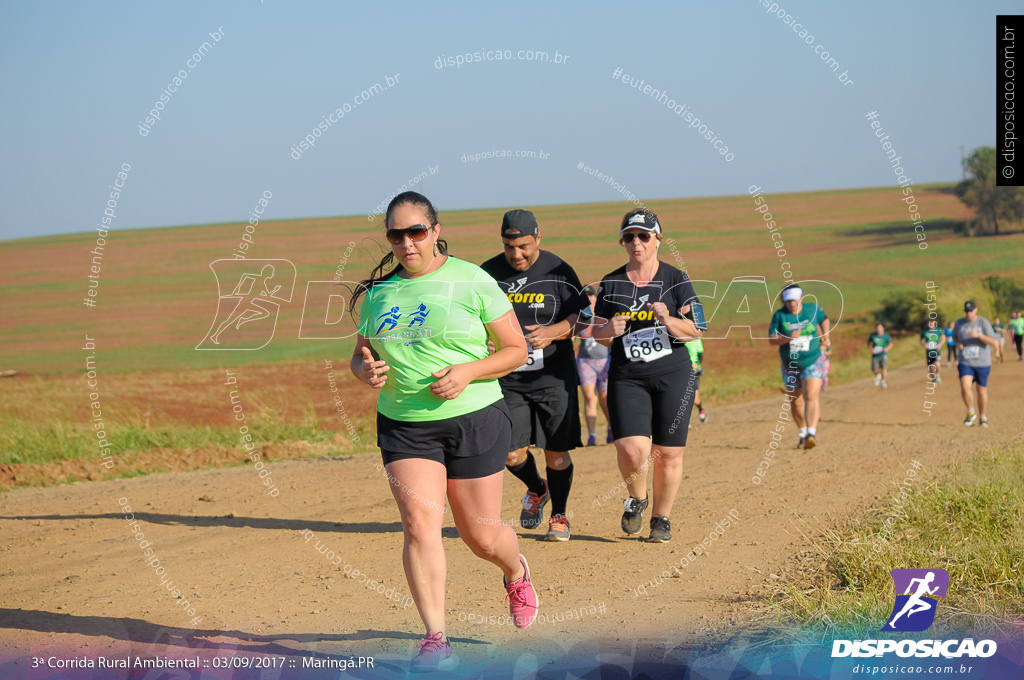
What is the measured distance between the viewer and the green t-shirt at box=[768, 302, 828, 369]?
10.1 m

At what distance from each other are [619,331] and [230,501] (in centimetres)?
435

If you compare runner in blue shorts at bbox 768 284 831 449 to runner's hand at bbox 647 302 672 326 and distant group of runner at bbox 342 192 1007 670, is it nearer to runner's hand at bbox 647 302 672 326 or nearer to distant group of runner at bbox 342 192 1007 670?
distant group of runner at bbox 342 192 1007 670

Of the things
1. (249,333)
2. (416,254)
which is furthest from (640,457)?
(249,333)

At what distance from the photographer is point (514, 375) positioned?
628cm

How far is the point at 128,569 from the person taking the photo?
237 inches

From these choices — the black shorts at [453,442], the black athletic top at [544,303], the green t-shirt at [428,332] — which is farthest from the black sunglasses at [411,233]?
the black athletic top at [544,303]

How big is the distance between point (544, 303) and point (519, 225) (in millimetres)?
560

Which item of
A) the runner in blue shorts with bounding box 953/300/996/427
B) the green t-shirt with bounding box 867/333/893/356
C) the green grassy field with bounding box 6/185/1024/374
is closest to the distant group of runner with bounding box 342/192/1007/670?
the runner in blue shorts with bounding box 953/300/996/427

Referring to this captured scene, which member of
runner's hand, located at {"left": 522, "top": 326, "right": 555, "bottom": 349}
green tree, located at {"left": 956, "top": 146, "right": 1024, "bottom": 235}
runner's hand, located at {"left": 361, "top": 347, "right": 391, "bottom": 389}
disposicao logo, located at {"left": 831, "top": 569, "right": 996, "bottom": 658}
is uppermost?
green tree, located at {"left": 956, "top": 146, "right": 1024, "bottom": 235}

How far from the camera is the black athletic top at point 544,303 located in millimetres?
6199

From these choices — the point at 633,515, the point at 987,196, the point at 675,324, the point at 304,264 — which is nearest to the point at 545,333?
the point at 675,324

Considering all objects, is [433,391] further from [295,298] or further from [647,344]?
[295,298]

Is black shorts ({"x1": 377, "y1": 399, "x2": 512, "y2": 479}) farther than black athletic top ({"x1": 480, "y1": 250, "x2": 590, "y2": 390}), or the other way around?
black athletic top ({"x1": 480, "y1": 250, "x2": 590, "y2": 390})

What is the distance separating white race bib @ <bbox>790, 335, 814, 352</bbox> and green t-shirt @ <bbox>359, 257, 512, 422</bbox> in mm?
6821
